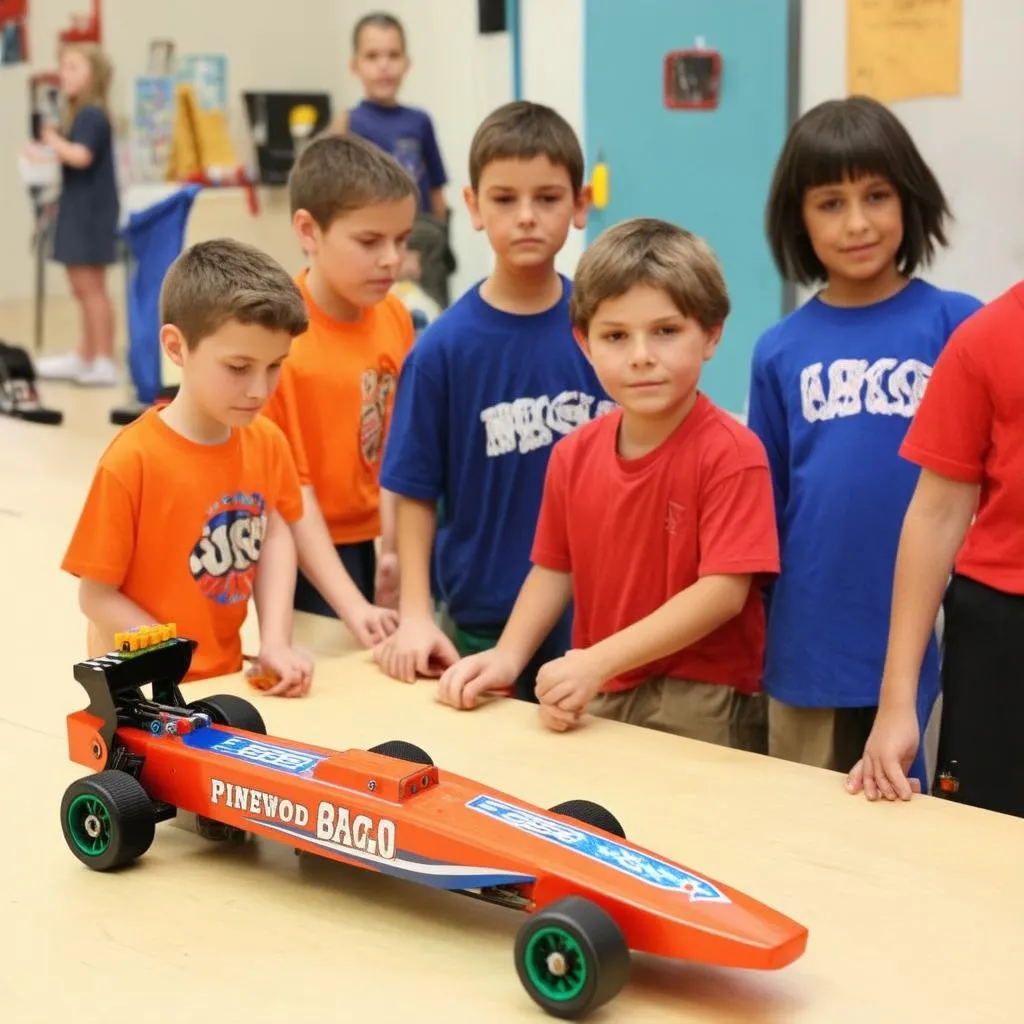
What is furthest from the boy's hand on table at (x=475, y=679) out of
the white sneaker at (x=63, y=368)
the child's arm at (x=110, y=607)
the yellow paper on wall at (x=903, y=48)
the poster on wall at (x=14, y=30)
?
the poster on wall at (x=14, y=30)

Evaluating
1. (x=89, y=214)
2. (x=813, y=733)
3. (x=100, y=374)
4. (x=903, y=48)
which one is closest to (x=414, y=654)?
(x=813, y=733)

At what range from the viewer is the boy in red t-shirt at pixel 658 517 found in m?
1.78

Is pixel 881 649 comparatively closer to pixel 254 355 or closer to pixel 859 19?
pixel 254 355

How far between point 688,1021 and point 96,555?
1041mm

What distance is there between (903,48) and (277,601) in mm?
2683

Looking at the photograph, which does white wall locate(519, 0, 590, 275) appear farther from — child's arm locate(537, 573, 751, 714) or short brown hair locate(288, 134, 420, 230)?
child's arm locate(537, 573, 751, 714)

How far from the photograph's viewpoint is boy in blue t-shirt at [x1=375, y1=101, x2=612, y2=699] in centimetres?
223

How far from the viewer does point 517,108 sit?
2.28 m

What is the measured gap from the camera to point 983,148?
3768 millimetres

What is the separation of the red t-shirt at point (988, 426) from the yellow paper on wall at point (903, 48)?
2.37m

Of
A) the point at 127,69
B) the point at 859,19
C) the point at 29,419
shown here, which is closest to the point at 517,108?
the point at 859,19

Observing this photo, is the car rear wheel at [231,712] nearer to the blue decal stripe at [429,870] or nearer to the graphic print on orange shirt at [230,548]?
the blue decal stripe at [429,870]

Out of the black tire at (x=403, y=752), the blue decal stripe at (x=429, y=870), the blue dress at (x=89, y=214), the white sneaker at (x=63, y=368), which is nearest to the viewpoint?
the blue decal stripe at (x=429, y=870)

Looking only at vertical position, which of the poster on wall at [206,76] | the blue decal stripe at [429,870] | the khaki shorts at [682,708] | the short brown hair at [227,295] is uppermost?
the poster on wall at [206,76]
